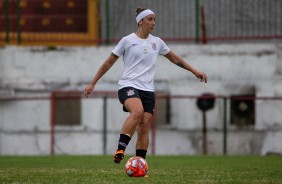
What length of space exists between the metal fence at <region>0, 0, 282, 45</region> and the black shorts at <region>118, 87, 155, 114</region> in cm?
1027

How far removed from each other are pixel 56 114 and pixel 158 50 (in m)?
11.1

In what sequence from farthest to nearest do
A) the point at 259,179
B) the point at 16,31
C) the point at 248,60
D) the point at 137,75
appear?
the point at 16,31 → the point at 248,60 → the point at 137,75 → the point at 259,179

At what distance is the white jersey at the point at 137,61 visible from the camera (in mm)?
12859

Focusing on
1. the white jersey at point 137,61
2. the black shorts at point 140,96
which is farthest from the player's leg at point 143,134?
the white jersey at point 137,61

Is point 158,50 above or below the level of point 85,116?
above

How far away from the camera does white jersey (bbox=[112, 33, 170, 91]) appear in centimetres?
1286

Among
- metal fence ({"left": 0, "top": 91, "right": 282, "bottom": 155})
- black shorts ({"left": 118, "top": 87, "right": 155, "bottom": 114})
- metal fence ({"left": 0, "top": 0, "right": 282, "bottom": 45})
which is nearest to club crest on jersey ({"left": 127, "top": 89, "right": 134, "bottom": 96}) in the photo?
black shorts ({"left": 118, "top": 87, "right": 155, "bottom": 114})

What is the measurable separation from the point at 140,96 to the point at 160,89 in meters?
10.5

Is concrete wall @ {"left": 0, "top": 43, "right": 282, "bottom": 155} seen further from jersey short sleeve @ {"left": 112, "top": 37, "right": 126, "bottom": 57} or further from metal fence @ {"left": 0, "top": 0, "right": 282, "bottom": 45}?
jersey short sleeve @ {"left": 112, "top": 37, "right": 126, "bottom": 57}

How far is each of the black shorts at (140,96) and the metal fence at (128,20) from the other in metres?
10.3

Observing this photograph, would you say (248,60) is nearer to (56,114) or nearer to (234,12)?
(234,12)

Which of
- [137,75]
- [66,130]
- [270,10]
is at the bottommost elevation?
[66,130]

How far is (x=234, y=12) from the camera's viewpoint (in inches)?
911

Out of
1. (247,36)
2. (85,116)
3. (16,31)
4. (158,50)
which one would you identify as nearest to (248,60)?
(247,36)
